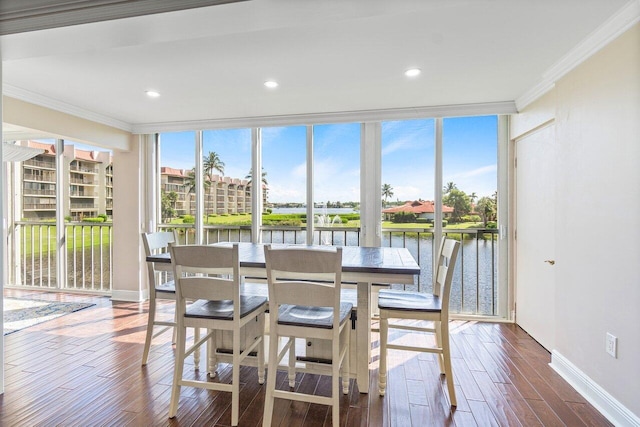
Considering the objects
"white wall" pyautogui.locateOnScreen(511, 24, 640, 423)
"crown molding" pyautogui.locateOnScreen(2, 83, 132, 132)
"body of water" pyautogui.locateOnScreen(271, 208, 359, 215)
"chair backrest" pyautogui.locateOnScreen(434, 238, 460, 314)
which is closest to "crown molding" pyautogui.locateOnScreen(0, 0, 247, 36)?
"crown molding" pyautogui.locateOnScreen(2, 83, 132, 132)

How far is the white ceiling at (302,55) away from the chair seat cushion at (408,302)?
174cm

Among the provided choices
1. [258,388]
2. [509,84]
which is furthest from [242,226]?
[509,84]

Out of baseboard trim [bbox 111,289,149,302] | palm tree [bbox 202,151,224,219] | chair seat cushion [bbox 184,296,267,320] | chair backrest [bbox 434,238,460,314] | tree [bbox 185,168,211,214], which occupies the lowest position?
baseboard trim [bbox 111,289,149,302]

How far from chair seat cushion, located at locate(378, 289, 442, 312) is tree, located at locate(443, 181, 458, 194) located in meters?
1.64

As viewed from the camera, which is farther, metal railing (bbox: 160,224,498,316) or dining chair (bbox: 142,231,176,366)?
metal railing (bbox: 160,224,498,316)

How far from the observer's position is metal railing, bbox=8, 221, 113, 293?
4.79 metres

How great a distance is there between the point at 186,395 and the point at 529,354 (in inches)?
110

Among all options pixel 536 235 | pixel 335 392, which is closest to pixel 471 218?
pixel 536 235

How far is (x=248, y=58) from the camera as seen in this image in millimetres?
2490

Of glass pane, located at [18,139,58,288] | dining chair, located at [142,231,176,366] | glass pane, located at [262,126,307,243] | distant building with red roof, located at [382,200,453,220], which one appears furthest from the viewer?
glass pane, located at [18,139,58,288]

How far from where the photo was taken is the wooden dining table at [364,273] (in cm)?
208

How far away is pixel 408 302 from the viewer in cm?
238

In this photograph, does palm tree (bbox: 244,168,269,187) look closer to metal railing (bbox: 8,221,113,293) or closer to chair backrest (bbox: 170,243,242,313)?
metal railing (bbox: 8,221,113,293)

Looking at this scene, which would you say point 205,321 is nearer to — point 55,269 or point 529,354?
point 529,354
